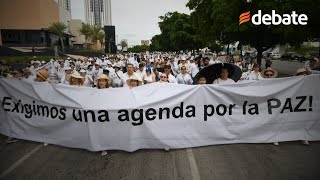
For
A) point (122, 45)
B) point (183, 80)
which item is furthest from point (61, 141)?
point (122, 45)

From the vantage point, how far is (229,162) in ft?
16.5

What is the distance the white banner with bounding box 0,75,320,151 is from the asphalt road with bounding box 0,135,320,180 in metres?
0.22

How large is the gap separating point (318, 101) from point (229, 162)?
259 cm

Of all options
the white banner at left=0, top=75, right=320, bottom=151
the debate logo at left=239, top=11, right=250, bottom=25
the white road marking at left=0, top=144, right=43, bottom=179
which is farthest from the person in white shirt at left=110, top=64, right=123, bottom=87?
the debate logo at left=239, top=11, right=250, bottom=25

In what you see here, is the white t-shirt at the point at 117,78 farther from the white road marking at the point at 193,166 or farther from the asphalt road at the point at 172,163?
the white road marking at the point at 193,166

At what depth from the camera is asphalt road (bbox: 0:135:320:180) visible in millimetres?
4613

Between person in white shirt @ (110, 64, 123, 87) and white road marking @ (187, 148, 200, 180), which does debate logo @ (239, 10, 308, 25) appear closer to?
person in white shirt @ (110, 64, 123, 87)

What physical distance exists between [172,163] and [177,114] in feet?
3.31

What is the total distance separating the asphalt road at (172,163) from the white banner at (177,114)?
0.22 metres

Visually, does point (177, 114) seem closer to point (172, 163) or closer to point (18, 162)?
point (172, 163)

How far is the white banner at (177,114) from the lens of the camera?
18.0ft

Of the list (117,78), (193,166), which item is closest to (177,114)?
(193,166)

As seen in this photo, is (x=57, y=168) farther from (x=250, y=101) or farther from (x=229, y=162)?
(x=250, y=101)

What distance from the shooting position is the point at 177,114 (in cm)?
560
